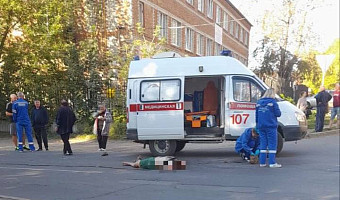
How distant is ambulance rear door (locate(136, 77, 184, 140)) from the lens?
11469 millimetres

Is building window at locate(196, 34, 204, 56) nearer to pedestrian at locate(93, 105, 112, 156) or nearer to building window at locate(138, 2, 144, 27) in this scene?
building window at locate(138, 2, 144, 27)

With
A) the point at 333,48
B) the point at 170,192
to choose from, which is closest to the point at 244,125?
the point at 170,192

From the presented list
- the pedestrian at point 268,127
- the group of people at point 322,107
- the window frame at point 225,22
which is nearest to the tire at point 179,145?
the pedestrian at point 268,127

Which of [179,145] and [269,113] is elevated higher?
[269,113]

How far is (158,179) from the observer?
337 inches

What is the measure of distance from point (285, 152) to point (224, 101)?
2.33 metres

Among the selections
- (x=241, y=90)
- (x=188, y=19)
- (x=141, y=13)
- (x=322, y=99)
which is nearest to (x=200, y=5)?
(x=188, y=19)

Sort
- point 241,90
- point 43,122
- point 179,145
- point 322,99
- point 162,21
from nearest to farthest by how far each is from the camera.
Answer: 1. point 241,90
2. point 179,145
3. point 43,122
4. point 322,99
5. point 162,21

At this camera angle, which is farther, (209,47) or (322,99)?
(209,47)

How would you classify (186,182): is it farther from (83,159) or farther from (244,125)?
(83,159)

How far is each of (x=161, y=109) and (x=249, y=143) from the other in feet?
8.41

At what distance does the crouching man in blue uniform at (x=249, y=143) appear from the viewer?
10.3 meters

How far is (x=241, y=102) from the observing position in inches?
447

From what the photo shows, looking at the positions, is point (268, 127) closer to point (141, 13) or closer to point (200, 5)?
point (141, 13)
